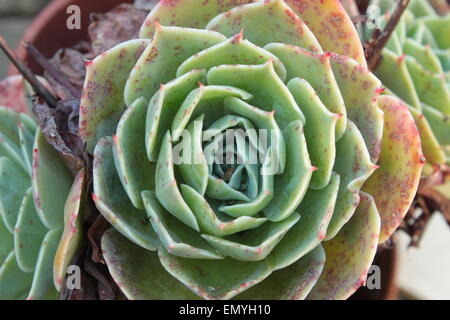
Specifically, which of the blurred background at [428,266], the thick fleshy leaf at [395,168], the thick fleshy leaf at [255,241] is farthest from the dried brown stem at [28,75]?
the blurred background at [428,266]

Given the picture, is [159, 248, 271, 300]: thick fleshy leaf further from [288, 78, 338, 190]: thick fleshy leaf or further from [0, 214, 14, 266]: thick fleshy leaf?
[0, 214, 14, 266]: thick fleshy leaf

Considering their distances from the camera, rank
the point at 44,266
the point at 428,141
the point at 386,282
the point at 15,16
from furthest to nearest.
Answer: the point at 15,16 < the point at 386,282 < the point at 428,141 < the point at 44,266

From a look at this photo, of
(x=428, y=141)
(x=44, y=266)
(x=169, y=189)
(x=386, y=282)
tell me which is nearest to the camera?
(x=169, y=189)

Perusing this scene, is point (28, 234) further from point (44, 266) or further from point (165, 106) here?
point (165, 106)

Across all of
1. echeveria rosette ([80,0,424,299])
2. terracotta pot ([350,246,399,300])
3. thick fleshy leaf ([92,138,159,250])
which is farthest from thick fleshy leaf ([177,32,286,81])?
terracotta pot ([350,246,399,300])

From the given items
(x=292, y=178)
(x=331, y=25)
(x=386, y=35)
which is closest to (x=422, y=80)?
(x=386, y=35)
